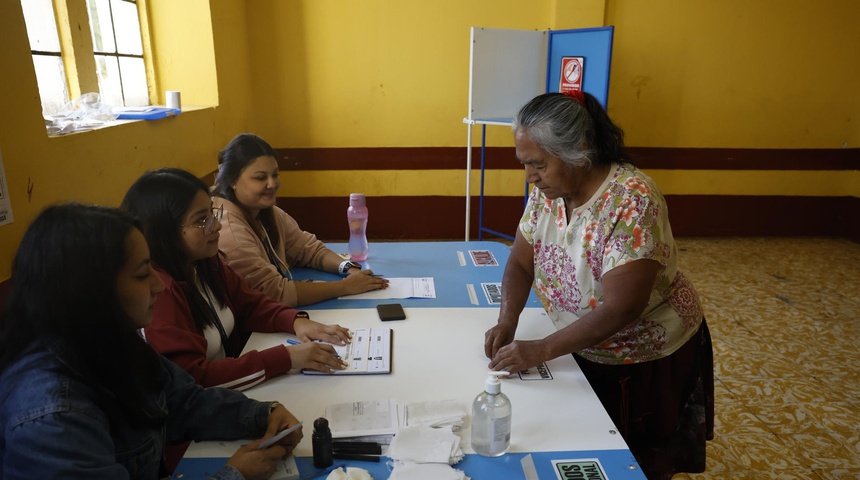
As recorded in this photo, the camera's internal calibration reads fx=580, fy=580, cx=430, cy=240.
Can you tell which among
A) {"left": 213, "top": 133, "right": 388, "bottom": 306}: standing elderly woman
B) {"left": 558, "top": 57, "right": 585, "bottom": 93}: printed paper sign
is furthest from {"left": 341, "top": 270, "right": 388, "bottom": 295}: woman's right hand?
{"left": 558, "top": 57, "right": 585, "bottom": 93}: printed paper sign

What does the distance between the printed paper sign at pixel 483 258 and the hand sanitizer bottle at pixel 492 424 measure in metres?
1.16

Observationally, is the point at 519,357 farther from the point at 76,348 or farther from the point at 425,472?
the point at 76,348

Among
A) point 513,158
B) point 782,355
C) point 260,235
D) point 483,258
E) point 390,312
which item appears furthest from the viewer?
point 513,158

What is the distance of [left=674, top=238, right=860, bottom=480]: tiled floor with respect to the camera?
2223mm

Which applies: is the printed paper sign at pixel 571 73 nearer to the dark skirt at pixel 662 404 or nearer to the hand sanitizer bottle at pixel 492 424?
the dark skirt at pixel 662 404

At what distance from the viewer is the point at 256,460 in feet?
3.42

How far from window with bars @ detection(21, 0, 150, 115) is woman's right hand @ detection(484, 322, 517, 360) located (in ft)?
6.58

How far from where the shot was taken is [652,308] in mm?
1505

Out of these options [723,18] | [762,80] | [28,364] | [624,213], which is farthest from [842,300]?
[28,364]

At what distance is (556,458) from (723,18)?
15.0 ft

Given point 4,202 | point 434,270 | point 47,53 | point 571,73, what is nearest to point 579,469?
point 434,270

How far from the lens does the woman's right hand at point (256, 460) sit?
1030 millimetres

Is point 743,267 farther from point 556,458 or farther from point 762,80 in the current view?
point 556,458

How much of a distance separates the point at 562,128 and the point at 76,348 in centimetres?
111
